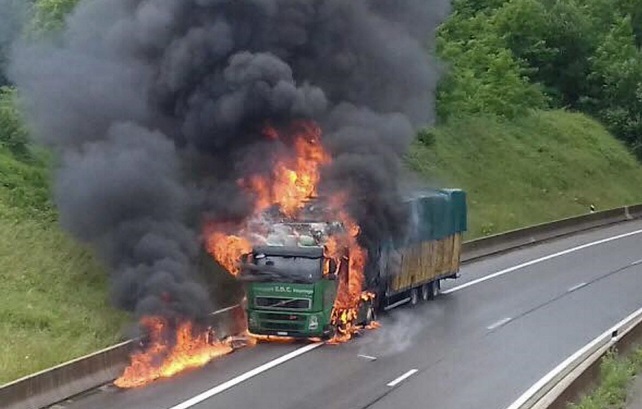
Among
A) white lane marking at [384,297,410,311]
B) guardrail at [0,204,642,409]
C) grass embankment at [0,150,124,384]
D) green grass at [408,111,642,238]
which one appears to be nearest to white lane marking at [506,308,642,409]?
white lane marking at [384,297,410,311]

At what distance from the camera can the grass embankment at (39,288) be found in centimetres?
1844

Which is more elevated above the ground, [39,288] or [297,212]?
[297,212]

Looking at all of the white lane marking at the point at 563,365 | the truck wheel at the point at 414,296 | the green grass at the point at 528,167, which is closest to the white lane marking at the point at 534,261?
the truck wheel at the point at 414,296

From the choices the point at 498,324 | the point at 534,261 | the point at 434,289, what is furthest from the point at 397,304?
the point at 534,261

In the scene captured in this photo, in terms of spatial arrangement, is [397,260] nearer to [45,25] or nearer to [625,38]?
[45,25]

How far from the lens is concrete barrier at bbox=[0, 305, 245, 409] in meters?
15.5

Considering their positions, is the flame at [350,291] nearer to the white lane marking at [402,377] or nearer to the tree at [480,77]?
the white lane marking at [402,377]

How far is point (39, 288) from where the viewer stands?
21.8 m

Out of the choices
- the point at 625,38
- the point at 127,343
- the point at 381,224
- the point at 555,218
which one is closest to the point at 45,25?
the point at 381,224

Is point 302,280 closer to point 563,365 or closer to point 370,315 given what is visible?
point 370,315

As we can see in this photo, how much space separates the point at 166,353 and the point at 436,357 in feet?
16.2

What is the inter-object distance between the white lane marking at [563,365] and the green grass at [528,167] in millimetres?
16429

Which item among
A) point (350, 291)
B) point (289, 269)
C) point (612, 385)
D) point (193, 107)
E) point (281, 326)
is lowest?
point (612, 385)

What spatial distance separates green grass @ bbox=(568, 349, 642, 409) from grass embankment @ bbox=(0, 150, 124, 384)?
8132mm
